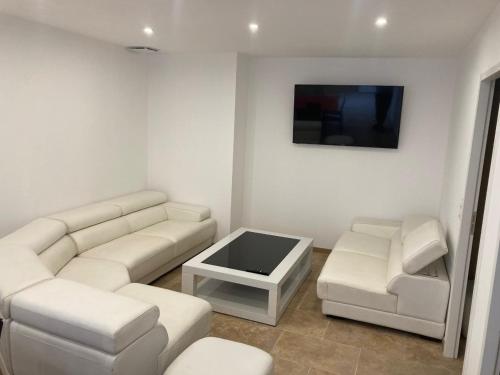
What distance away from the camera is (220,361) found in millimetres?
1998

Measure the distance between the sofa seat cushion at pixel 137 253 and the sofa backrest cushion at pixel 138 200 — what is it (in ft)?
1.26

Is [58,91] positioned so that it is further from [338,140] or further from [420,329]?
[420,329]

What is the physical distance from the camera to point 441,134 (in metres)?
4.41

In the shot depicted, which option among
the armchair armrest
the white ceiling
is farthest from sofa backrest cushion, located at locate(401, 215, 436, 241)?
the white ceiling

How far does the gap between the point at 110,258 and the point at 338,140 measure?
2.91 m

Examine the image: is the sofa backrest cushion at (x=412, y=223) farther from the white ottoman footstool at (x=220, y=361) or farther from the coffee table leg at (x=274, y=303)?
the white ottoman footstool at (x=220, y=361)

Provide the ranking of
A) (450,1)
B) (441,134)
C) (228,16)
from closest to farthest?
(450,1) < (228,16) < (441,134)

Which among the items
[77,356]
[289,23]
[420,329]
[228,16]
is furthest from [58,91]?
[420,329]

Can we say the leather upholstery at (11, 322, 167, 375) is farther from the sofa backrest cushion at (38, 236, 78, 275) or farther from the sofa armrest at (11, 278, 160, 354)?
the sofa backrest cushion at (38, 236, 78, 275)

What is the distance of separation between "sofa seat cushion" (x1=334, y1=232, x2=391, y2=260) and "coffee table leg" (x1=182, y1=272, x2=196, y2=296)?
1.48m

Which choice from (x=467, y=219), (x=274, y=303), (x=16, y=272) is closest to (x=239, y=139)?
(x=274, y=303)

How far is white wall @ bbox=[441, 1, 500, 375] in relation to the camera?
1.96 m

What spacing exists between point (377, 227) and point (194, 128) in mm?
2556

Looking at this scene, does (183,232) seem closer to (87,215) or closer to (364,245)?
(87,215)
